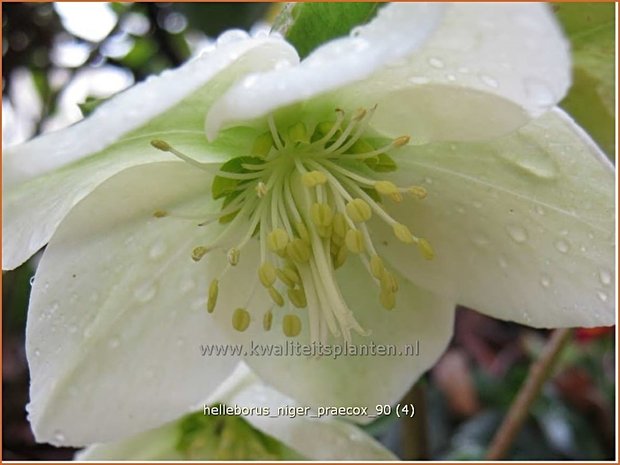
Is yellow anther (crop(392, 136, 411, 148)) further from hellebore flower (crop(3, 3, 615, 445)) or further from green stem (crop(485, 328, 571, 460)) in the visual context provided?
green stem (crop(485, 328, 571, 460))

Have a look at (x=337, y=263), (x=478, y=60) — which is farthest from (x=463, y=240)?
(x=478, y=60)

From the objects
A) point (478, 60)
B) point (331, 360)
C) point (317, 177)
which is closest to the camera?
point (478, 60)

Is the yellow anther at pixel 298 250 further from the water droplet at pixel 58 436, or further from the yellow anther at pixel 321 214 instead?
the water droplet at pixel 58 436

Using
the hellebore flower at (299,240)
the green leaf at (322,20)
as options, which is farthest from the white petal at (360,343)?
the green leaf at (322,20)

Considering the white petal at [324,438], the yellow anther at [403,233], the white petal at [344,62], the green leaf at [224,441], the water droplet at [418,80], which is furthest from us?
the green leaf at [224,441]

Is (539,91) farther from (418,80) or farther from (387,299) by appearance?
(387,299)

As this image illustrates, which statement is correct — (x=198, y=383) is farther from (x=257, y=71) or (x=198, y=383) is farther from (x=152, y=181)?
(x=257, y=71)

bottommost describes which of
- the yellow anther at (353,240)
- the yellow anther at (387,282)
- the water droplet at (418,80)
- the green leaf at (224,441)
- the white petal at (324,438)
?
the green leaf at (224,441)

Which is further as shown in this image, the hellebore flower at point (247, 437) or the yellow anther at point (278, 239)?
the hellebore flower at point (247, 437)
